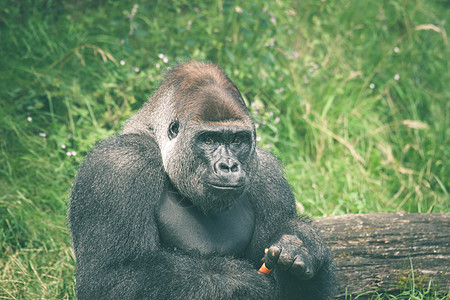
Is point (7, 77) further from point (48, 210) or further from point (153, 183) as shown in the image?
point (153, 183)

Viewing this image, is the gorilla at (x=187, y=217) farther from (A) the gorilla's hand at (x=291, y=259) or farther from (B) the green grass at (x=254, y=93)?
(B) the green grass at (x=254, y=93)

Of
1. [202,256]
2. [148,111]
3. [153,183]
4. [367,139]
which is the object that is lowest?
[367,139]

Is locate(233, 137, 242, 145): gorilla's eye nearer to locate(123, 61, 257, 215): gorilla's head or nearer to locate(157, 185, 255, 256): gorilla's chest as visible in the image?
locate(123, 61, 257, 215): gorilla's head

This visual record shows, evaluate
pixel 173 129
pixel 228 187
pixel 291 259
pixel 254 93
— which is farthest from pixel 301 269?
pixel 254 93

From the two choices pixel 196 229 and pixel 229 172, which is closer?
pixel 229 172

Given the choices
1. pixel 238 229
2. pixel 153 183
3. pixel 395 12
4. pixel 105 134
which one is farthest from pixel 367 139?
pixel 153 183

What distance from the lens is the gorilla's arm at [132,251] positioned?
3.14 metres

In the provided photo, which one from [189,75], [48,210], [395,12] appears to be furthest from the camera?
[395,12]

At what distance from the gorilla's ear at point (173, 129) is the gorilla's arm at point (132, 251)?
188 mm

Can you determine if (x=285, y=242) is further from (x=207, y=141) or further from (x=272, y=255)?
(x=207, y=141)

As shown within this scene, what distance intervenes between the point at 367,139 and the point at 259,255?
3.19 m

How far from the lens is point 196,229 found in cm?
342

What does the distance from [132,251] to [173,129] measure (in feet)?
2.44

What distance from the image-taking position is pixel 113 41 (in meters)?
6.20
